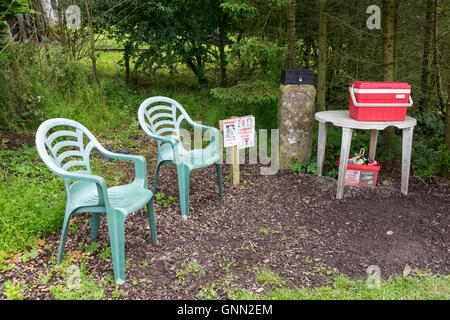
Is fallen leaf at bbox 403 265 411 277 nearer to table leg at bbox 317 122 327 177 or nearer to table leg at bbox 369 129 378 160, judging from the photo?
table leg at bbox 317 122 327 177

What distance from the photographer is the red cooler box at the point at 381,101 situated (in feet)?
12.6

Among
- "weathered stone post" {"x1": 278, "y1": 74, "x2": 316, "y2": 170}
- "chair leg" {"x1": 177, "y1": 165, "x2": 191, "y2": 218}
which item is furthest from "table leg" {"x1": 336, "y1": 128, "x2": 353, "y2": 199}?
"chair leg" {"x1": 177, "y1": 165, "x2": 191, "y2": 218}

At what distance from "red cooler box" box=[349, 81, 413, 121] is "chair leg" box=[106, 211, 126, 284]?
2.49m

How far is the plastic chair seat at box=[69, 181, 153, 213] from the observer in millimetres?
2760

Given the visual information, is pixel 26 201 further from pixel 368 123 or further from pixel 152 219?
pixel 368 123

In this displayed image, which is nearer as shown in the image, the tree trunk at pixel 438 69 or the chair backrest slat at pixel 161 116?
the chair backrest slat at pixel 161 116

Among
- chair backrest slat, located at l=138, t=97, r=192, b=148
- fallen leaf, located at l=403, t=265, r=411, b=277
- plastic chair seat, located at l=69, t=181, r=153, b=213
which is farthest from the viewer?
chair backrest slat, located at l=138, t=97, r=192, b=148

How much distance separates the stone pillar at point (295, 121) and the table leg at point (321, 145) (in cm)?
29

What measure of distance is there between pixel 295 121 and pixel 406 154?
1.27 m

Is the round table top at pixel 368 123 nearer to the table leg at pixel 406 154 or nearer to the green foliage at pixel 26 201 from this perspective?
the table leg at pixel 406 154

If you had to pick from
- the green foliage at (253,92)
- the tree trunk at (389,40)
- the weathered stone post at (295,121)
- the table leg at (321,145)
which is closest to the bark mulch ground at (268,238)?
the table leg at (321,145)

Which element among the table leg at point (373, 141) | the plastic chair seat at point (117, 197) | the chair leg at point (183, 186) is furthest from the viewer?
the table leg at point (373, 141)

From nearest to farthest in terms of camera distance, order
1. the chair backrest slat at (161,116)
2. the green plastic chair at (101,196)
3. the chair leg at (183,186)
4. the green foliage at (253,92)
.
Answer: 1. the green plastic chair at (101,196)
2. the chair leg at (183,186)
3. the chair backrest slat at (161,116)
4. the green foliage at (253,92)

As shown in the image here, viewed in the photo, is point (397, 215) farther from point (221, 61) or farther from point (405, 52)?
point (221, 61)
